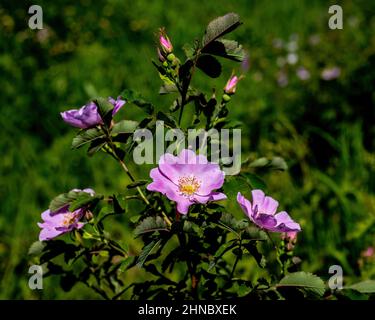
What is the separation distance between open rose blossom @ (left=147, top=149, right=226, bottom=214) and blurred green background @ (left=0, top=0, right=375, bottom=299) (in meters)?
0.63

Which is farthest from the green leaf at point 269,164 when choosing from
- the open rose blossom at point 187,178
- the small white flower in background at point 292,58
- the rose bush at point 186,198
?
the small white flower in background at point 292,58

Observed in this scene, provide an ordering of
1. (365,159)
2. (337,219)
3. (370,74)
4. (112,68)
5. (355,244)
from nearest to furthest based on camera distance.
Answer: (355,244) → (337,219) → (365,159) → (370,74) → (112,68)

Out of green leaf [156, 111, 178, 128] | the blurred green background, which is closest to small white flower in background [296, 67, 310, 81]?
the blurred green background

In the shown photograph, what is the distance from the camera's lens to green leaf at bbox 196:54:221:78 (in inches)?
44.3

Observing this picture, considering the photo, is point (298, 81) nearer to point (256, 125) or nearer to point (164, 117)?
point (256, 125)

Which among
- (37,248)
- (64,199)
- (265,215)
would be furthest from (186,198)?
(37,248)

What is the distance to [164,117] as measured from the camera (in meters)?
1.12

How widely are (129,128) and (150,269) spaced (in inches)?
14.9

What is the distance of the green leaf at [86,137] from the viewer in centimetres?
110

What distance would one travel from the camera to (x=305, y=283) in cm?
116

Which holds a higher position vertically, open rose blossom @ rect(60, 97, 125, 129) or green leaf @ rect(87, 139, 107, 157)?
open rose blossom @ rect(60, 97, 125, 129)

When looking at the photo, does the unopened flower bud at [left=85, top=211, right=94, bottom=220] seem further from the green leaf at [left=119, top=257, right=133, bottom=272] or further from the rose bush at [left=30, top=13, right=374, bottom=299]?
the green leaf at [left=119, top=257, right=133, bottom=272]
